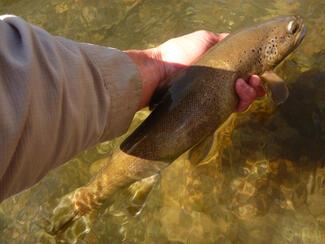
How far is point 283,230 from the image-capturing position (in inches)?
100

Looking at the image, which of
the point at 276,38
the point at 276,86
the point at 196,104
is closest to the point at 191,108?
the point at 196,104

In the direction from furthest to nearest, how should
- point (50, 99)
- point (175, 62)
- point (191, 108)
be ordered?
1. point (175, 62)
2. point (191, 108)
3. point (50, 99)

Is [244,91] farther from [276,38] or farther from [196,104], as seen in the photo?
[276,38]

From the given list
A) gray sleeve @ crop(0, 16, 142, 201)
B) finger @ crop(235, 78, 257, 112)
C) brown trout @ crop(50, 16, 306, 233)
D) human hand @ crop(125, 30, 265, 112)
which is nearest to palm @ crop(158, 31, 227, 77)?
human hand @ crop(125, 30, 265, 112)

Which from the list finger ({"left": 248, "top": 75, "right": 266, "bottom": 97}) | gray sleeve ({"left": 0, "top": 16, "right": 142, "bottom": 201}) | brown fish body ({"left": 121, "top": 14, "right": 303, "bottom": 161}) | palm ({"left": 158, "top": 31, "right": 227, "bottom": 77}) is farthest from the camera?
palm ({"left": 158, "top": 31, "right": 227, "bottom": 77})

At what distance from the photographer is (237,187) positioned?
2.76 meters

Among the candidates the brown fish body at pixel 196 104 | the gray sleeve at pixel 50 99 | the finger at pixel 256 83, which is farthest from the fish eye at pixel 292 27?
the gray sleeve at pixel 50 99

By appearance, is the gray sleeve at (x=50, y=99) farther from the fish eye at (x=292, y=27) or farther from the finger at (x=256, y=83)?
the fish eye at (x=292, y=27)

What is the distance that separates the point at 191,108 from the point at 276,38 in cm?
75

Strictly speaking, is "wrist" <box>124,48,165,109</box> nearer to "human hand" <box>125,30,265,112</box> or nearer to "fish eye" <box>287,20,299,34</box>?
"human hand" <box>125,30,265,112</box>

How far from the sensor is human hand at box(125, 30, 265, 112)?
8.10ft

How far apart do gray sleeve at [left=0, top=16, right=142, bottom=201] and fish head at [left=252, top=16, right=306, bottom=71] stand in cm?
99

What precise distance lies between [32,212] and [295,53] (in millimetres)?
2085

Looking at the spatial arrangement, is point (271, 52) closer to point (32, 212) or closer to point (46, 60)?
point (46, 60)
